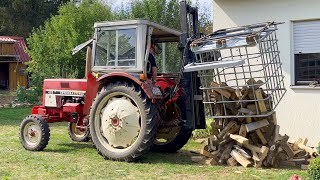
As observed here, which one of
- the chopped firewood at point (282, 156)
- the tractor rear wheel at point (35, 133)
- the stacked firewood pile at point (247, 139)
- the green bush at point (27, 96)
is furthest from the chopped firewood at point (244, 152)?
the green bush at point (27, 96)

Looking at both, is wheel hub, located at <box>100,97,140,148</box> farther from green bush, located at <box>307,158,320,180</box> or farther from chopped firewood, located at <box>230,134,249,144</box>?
green bush, located at <box>307,158,320,180</box>

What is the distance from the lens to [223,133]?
8.92 m

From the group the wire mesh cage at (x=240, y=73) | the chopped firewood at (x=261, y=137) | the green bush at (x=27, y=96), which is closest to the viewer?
the wire mesh cage at (x=240, y=73)

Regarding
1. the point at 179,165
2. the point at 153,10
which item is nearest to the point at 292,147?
the point at 179,165

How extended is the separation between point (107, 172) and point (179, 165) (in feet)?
4.60

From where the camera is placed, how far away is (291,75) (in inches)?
431

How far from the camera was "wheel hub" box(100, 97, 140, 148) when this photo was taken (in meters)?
8.84

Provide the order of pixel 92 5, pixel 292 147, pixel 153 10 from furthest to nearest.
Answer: pixel 92 5 < pixel 153 10 < pixel 292 147

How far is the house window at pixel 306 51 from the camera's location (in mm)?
10703

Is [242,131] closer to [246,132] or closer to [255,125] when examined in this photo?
[246,132]

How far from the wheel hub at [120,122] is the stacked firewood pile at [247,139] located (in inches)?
51.5

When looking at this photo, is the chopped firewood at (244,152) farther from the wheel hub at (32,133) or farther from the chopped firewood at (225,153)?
the wheel hub at (32,133)

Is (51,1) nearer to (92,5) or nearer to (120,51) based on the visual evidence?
(92,5)

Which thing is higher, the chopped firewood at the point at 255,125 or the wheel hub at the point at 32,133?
the chopped firewood at the point at 255,125
